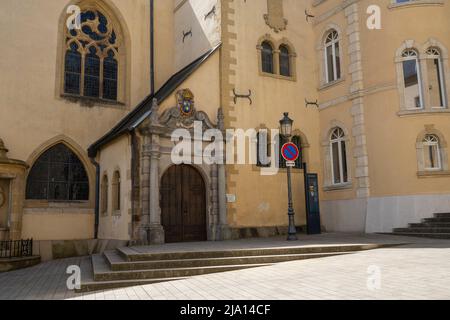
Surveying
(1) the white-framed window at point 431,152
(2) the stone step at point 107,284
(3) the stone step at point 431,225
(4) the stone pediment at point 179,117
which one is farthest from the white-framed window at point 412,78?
(2) the stone step at point 107,284

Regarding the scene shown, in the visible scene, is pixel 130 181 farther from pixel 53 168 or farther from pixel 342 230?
pixel 342 230

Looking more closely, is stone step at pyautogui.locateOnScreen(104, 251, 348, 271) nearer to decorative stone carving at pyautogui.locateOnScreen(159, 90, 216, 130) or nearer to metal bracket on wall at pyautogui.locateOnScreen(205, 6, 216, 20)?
decorative stone carving at pyautogui.locateOnScreen(159, 90, 216, 130)

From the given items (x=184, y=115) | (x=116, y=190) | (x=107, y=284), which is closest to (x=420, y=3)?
(x=184, y=115)

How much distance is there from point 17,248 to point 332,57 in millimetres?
13907

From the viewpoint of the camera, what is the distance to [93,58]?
18.2 meters

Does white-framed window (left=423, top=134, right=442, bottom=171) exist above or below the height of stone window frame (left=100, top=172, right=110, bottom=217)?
above

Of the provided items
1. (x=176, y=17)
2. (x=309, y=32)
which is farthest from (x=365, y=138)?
(x=176, y=17)

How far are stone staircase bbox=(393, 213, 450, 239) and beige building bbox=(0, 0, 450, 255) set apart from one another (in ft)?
1.09

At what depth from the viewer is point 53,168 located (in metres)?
16.4

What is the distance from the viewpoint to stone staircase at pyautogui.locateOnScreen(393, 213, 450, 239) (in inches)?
531

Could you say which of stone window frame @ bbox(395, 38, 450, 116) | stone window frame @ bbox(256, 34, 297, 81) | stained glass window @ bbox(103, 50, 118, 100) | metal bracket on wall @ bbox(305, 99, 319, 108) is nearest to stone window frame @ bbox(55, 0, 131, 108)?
stained glass window @ bbox(103, 50, 118, 100)
